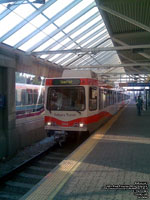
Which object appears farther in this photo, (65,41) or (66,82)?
(65,41)

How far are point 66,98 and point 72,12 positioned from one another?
12.7 feet

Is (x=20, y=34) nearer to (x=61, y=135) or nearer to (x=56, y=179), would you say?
(x=61, y=135)

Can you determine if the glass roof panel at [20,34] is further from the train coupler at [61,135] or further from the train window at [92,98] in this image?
the train coupler at [61,135]

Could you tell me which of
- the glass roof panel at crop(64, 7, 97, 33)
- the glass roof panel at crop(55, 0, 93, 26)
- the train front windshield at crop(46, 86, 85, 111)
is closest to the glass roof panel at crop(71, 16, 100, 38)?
the glass roof panel at crop(64, 7, 97, 33)

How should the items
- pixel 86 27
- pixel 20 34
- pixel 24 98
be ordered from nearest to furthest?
1. pixel 20 34
2. pixel 86 27
3. pixel 24 98

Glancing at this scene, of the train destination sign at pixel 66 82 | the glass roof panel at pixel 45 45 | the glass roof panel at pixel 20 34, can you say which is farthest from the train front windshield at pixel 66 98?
the glass roof panel at pixel 45 45

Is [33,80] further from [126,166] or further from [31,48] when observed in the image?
[126,166]

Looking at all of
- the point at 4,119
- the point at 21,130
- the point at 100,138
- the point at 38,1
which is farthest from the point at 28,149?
the point at 38,1

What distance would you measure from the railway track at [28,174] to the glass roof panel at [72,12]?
5.59m

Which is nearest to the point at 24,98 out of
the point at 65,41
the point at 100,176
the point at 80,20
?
the point at 65,41

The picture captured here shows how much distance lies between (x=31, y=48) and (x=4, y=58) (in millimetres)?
3011

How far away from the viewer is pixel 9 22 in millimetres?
8578

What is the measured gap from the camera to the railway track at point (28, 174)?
5.76 m

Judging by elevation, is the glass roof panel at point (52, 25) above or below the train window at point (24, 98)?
above
